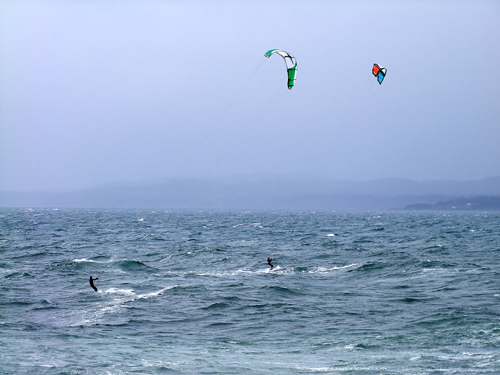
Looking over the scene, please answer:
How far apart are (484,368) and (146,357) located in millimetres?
10905

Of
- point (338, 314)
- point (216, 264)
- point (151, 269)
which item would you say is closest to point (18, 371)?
point (338, 314)

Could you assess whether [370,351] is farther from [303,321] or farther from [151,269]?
[151,269]

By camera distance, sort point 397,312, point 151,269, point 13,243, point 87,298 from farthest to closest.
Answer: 1. point 13,243
2. point 151,269
3. point 87,298
4. point 397,312

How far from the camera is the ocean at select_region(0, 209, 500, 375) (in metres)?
18.1

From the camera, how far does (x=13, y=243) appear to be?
60.4 meters

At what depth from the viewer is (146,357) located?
61.4 feet

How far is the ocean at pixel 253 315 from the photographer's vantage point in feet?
59.3

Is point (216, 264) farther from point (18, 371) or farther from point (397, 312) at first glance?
point (18, 371)

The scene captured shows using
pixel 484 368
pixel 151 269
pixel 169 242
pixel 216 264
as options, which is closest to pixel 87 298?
pixel 151 269

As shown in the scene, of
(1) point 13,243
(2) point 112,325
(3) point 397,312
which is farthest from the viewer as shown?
(1) point 13,243

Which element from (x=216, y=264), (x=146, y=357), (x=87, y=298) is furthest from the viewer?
(x=216, y=264)

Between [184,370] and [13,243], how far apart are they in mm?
49083

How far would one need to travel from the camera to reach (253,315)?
25078 millimetres

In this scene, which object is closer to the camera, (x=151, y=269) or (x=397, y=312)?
(x=397, y=312)
